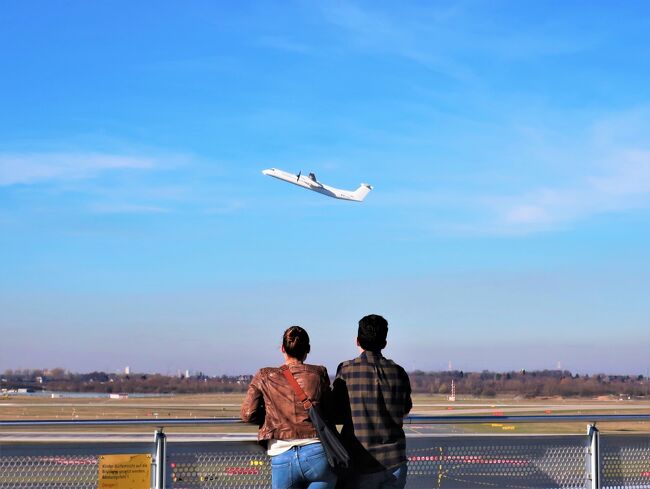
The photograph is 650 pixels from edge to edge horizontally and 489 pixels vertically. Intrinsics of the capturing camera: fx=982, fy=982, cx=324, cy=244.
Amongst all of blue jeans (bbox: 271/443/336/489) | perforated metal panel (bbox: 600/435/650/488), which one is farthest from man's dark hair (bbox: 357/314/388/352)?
perforated metal panel (bbox: 600/435/650/488)

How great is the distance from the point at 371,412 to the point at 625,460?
9.93ft

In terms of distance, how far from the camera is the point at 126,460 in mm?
6820

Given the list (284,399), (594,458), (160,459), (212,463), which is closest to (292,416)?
(284,399)

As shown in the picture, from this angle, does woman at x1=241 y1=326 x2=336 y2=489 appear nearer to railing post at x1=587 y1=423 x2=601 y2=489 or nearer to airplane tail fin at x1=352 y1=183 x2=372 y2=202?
railing post at x1=587 y1=423 x2=601 y2=489

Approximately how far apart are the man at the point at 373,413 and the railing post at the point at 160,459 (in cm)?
146

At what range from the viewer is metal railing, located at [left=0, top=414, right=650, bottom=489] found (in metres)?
6.77

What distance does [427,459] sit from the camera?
24.4 feet

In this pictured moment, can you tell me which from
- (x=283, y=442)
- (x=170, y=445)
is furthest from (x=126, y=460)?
Answer: (x=283, y=442)

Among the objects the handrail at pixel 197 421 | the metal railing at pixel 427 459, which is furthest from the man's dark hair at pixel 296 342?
the metal railing at pixel 427 459

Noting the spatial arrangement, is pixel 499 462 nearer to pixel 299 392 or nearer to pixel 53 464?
pixel 299 392

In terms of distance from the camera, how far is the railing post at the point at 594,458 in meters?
7.91

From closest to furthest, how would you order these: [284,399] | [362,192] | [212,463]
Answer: [284,399], [212,463], [362,192]

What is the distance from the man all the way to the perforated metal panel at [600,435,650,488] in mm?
2567

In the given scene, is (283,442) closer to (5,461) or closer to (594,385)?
(5,461)
